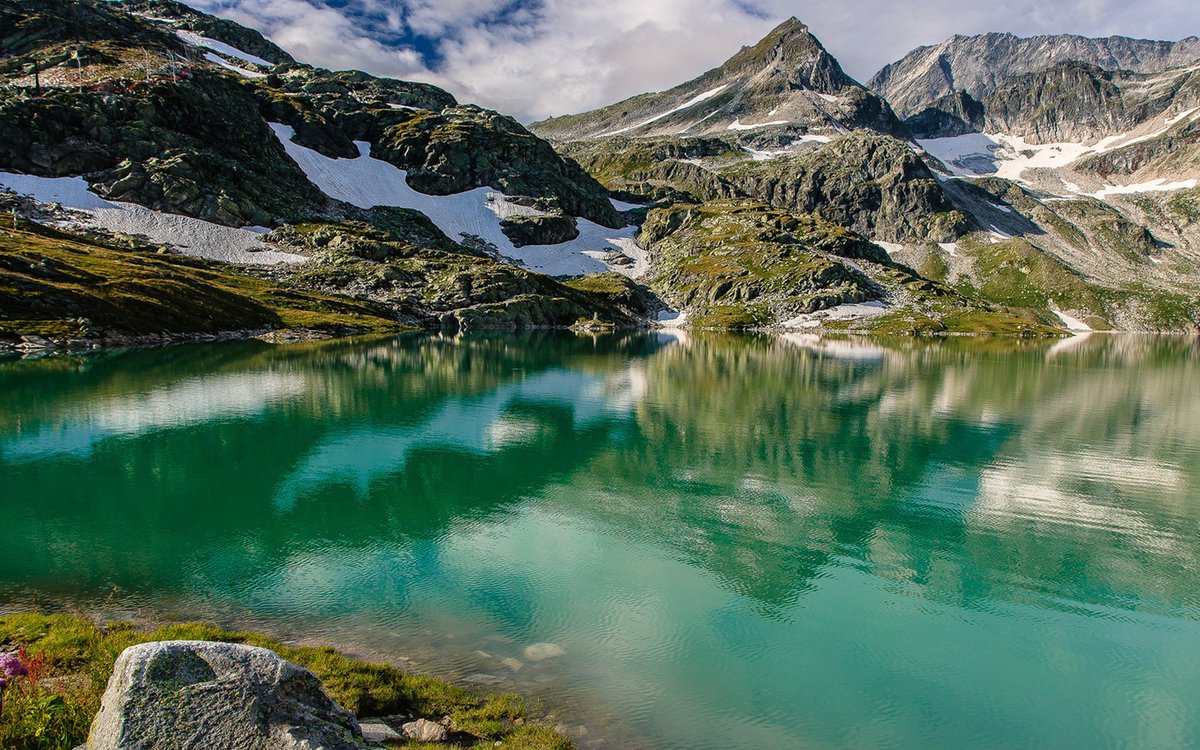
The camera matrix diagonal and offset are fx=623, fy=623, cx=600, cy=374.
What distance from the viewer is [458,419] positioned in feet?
146

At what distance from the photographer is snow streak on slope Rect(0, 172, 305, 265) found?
138625mm

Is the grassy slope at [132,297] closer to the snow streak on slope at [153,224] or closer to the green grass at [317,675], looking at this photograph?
the snow streak on slope at [153,224]

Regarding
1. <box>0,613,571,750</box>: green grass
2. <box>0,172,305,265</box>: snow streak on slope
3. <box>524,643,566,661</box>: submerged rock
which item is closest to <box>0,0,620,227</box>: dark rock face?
<box>0,172,305,265</box>: snow streak on slope

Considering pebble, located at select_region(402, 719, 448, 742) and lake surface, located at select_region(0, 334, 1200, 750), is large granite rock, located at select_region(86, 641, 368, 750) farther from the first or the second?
A: lake surface, located at select_region(0, 334, 1200, 750)

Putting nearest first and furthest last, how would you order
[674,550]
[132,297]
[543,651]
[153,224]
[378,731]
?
[378,731] → [543,651] → [674,550] → [132,297] → [153,224]

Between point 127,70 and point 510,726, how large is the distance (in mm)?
234641

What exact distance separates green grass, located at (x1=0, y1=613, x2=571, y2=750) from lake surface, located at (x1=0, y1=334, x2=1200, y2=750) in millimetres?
984

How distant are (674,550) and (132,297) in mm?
95209

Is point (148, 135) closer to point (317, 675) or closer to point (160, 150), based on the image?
point (160, 150)

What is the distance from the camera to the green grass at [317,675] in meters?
11.0

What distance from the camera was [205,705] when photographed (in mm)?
7145

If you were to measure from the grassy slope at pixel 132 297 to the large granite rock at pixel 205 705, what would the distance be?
287 feet

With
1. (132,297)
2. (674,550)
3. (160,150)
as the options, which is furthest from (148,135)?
(674,550)

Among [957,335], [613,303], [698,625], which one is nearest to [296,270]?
[613,303]
